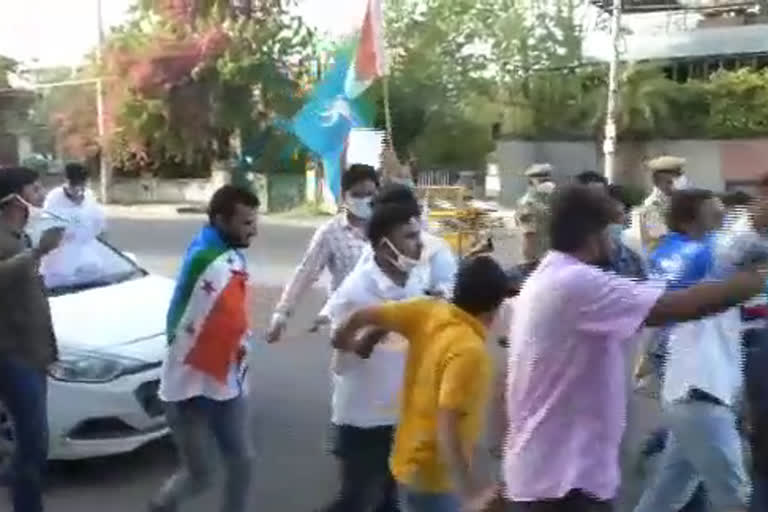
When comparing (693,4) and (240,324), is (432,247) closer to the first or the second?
(240,324)

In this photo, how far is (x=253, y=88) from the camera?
35.8 meters

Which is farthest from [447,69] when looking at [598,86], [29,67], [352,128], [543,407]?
[543,407]

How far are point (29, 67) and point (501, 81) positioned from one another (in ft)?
82.3

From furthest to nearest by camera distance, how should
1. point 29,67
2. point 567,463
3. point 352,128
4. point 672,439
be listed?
1. point 29,67
2. point 352,128
3. point 672,439
4. point 567,463

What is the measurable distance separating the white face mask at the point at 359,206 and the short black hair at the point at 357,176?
2.9 inches

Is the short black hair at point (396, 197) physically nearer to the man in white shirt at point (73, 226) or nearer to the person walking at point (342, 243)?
the person walking at point (342, 243)

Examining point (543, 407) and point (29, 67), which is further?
point (29, 67)

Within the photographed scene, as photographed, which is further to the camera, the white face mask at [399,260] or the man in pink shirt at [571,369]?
the white face mask at [399,260]

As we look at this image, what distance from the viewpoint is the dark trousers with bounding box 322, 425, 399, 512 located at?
18.1ft

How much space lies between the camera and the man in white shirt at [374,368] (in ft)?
17.6

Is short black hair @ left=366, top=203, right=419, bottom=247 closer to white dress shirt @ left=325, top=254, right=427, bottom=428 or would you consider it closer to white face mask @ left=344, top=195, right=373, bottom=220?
white dress shirt @ left=325, top=254, right=427, bottom=428

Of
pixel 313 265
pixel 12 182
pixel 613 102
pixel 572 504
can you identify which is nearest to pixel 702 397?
pixel 572 504

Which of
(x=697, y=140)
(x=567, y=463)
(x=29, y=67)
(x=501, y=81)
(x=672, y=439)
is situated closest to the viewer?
(x=567, y=463)

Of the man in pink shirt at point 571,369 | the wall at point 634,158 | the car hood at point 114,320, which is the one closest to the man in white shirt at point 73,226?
the car hood at point 114,320
